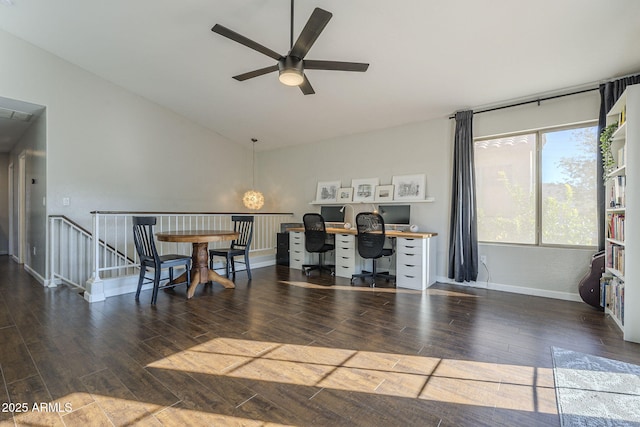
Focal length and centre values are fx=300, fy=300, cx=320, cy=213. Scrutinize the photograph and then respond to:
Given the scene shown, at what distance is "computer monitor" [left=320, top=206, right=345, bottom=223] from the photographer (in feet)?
18.7

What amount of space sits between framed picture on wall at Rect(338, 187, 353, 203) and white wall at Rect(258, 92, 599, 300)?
140 mm

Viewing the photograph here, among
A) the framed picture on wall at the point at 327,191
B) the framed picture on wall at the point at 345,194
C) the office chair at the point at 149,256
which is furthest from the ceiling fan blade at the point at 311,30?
the framed picture on wall at the point at 327,191

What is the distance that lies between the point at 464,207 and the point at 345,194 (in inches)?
83.9

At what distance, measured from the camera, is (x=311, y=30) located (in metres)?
2.19

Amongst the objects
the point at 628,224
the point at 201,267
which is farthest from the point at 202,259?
the point at 628,224

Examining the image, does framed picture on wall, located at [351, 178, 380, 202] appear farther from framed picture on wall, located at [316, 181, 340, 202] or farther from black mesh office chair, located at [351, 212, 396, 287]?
black mesh office chair, located at [351, 212, 396, 287]

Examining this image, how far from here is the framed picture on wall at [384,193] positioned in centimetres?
510

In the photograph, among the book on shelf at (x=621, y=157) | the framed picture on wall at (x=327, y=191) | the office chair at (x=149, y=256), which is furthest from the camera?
the framed picture on wall at (x=327, y=191)

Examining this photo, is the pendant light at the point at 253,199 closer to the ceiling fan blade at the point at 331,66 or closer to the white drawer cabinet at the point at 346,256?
the white drawer cabinet at the point at 346,256

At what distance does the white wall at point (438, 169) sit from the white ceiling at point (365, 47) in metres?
0.24

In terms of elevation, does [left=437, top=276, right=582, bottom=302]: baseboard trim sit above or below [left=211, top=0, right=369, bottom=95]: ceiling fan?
below

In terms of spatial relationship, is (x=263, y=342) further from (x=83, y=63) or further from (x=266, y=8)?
(x=83, y=63)

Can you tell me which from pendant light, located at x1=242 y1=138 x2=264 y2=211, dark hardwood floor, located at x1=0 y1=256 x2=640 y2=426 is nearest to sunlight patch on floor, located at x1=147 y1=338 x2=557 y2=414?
dark hardwood floor, located at x1=0 y1=256 x2=640 y2=426

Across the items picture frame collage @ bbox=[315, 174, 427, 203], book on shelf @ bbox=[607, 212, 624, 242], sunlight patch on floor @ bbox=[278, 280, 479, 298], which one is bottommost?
sunlight patch on floor @ bbox=[278, 280, 479, 298]
